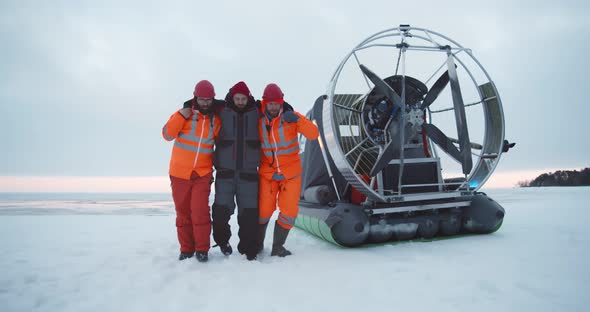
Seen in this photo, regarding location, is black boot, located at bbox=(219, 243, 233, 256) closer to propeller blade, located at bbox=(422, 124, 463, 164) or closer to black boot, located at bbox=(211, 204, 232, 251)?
black boot, located at bbox=(211, 204, 232, 251)

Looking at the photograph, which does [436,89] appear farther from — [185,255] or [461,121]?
[185,255]

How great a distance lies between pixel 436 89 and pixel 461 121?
1.47 ft

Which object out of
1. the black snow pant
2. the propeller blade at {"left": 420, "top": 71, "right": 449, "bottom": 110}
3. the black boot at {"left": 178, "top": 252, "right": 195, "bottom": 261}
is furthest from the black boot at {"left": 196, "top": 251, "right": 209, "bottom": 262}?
the propeller blade at {"left": 420, "top": 71, "right": 449, "bottom": 110}

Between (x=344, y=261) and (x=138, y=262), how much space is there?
5.07 feet

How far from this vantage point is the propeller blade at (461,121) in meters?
3.23

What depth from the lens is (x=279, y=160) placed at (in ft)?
8.72

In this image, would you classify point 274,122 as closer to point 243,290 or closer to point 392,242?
point 243,290

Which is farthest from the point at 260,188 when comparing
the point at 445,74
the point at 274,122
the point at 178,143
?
the point at 445,74

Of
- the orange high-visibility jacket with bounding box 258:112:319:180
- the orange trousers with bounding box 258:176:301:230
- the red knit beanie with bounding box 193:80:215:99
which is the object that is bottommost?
the orange trousers with bounding box 258:176:301:230

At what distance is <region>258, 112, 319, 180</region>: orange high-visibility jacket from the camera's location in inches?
105

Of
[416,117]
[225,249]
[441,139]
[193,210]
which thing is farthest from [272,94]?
[441,139]

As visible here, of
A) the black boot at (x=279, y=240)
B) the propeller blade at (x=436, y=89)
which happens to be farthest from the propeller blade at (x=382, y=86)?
the black boot at (x=279, y=240)

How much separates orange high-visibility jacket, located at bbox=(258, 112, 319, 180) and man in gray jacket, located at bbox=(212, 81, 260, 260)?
0.08 meters

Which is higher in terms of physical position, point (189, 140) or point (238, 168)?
point (189, 140)
